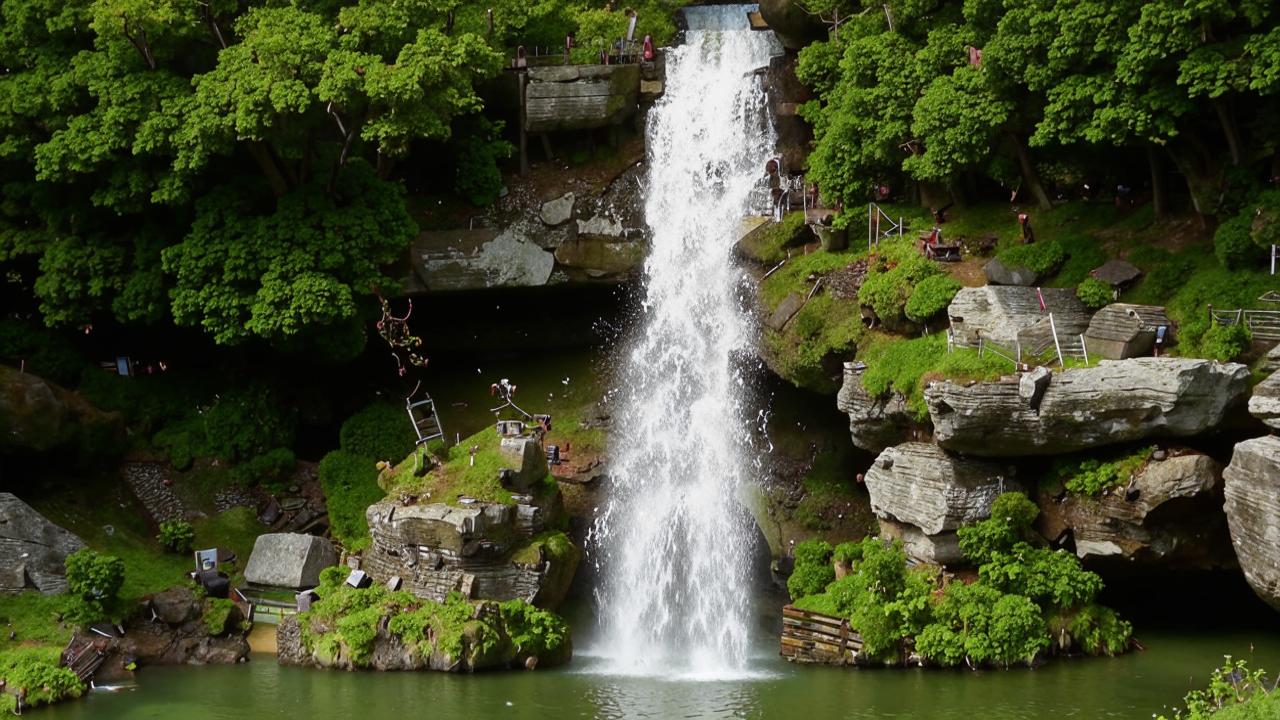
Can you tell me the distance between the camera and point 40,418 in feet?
117

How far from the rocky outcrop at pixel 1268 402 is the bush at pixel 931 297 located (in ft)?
24.3

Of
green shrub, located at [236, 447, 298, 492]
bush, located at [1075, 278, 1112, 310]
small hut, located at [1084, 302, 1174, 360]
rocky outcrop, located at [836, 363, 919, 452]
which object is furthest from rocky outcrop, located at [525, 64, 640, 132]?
small hut, located at [1084, 302, 1174, 360]

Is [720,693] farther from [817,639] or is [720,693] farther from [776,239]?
[776,239]

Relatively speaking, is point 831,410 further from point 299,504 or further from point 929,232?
point 299,504

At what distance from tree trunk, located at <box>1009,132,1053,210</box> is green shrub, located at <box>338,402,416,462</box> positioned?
1705 centimetres

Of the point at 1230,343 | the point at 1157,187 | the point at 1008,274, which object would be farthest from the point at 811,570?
the point at 1157,187

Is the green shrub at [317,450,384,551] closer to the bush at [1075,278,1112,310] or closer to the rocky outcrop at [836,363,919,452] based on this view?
the rocky outcrop at [836,363,919,452]

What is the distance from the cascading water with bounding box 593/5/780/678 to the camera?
3397 cm

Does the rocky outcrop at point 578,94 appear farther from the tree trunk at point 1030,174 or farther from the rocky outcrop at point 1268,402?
the rocky outcrop at point 1268,402

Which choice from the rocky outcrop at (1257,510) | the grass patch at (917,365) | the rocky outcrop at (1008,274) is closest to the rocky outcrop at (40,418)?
the grass patch at (917,365)

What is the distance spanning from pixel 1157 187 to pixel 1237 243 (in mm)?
3593

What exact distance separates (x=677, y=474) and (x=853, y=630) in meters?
8.25

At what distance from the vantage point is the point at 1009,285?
32.2 m

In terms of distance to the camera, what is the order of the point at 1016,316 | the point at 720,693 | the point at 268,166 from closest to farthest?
the point at 720,693 < the point at 1016,316 < the point at 268,166
